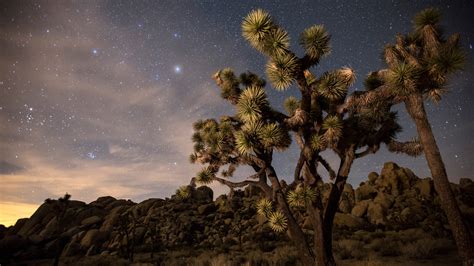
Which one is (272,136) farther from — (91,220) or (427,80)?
(91,220)

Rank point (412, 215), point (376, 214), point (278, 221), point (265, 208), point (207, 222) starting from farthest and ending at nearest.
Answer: point (207, 222) → point (376, 214) → point (412, 215) → point (265, 208) → point (278, 221)

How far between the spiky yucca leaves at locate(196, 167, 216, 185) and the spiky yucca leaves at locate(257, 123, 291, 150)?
229 centimetres

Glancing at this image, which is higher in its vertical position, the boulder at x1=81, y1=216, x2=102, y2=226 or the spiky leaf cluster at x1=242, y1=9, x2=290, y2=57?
the spiky leaf cluster at x1=242, y1=9, x2=290, y2=57

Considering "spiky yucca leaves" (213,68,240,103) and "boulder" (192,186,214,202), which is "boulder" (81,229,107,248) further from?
"spiky yucca leaves" (213,68,240,103)

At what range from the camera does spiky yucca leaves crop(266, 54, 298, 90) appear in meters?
7.63

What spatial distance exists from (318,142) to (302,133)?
71cm

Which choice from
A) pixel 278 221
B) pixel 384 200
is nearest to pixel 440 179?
pixel 278 221

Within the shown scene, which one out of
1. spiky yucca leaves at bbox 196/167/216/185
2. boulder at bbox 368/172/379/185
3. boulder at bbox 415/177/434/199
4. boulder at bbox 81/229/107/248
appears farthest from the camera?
boulder at bbox 368/172/379/185

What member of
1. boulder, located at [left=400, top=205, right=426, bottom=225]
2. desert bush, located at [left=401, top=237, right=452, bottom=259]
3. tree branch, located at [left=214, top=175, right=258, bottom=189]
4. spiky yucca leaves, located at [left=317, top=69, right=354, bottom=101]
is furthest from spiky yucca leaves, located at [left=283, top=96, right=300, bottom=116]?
boulder, located at [left=400, top=205, right=426, bottom=225]

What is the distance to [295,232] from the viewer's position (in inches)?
334

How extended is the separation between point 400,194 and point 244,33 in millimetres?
28724

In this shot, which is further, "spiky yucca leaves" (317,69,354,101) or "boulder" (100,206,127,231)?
"boulder" (100,206,127,231)

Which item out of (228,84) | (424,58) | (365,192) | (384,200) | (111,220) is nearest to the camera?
(424,58)

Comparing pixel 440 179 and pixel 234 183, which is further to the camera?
pixel 234 183
